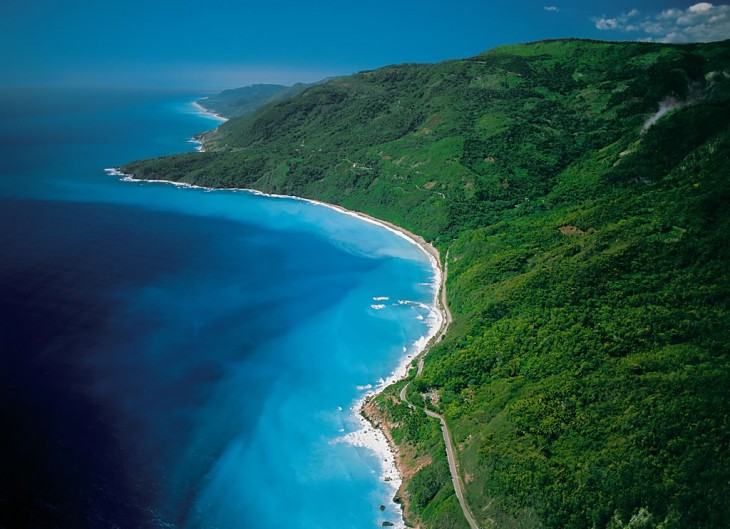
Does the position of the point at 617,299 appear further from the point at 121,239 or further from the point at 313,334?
the point at 121,239

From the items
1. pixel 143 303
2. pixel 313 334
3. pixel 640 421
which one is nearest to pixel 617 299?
pixel 640 421

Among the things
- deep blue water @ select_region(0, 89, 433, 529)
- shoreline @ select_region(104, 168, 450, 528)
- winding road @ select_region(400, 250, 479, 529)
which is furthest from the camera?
shoreline @ select_region(104, 168, 450, 528)

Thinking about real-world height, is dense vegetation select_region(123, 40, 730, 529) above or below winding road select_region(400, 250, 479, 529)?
above

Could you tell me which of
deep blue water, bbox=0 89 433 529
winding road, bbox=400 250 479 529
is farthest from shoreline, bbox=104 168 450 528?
deep blue water, bbox=0 89 433 529

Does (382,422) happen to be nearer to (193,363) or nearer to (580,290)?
(193,363)

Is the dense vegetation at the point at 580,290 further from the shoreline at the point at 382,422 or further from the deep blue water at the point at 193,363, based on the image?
the deep blue water at the point at 193,363

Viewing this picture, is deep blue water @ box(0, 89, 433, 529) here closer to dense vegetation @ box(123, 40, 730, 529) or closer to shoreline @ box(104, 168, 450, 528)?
shoreline @ box(104, 168, 450, 528)
